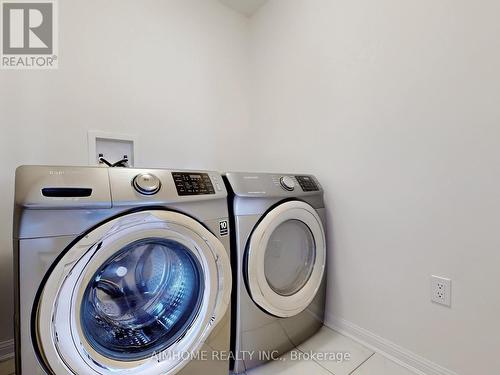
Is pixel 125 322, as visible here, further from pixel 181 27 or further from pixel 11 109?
pixel 181 27

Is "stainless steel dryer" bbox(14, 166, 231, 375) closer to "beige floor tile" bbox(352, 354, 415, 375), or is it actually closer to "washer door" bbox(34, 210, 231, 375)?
"washer door" bbox(34, 210, 231, 375)

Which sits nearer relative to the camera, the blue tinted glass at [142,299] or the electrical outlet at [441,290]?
the blue tinted glass at [142,299]

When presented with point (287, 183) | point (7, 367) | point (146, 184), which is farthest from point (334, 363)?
point (7, 367)

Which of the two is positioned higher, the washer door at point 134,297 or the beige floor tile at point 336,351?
the washer door at point 134,297

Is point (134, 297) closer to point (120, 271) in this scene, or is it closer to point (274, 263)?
point (120, 271)

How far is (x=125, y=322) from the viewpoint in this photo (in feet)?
2.82

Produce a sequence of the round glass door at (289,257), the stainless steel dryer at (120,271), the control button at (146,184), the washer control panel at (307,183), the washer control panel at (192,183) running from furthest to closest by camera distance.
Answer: the washer control panel at (307,183)
the round glass door at (289,257)
the washer control panel at (192,183)
the control button at (146,184)
the stainless steel dryer at (120,271)

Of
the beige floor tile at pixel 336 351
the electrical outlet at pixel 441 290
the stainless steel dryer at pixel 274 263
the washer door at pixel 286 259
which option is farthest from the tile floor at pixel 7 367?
the electrical outlet at pixel 441 290

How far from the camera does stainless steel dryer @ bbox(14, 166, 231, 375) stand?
23.9 inches

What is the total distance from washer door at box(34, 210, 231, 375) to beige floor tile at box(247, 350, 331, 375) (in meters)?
0.39

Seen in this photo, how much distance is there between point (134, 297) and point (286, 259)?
0.68m
